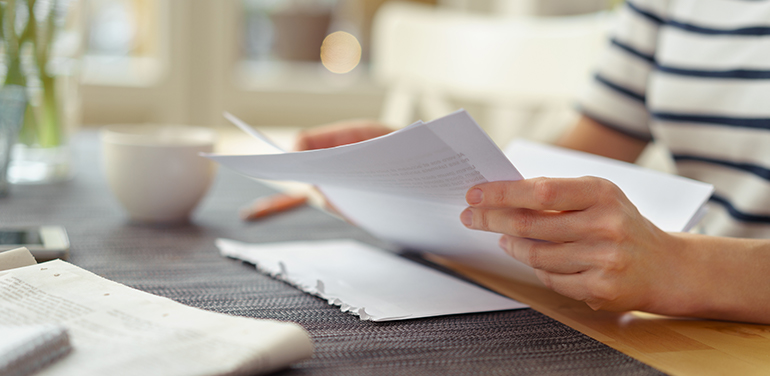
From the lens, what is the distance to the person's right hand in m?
0.72

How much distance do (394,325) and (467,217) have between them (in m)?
0.09

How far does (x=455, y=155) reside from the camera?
382mm

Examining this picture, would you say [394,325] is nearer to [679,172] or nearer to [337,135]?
[337,135]

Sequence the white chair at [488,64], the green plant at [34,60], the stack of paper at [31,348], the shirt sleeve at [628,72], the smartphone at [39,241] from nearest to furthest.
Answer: the stack of paper at [31,348], the smartphone at [39,241], the green plant at [34,60], the shirt sleeve at [628,72], the white chair at [488,64]

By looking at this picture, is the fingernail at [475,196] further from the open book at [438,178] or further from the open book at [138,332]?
the open book at [138,332]

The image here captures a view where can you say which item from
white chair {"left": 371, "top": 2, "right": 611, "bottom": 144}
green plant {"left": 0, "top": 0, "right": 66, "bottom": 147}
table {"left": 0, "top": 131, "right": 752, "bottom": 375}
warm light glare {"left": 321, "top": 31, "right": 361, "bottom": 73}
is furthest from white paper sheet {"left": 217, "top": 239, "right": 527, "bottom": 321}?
warm light glare {"left": 321, "top": 31, "right": 361, "bottom": 73}

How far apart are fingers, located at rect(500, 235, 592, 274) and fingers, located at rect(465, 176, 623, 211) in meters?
0.03

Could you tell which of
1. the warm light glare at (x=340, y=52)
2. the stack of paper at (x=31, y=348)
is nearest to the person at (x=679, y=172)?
the stack of paper at (x=31, y=348)

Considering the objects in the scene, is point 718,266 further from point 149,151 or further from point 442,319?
point 149,151

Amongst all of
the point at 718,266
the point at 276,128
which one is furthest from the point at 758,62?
the point at 276,128

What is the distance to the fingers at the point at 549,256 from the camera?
17.4 inches

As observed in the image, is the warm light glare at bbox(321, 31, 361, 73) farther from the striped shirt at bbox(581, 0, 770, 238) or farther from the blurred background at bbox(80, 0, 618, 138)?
the striped shirt at bbox(581, 0, 770, 238)

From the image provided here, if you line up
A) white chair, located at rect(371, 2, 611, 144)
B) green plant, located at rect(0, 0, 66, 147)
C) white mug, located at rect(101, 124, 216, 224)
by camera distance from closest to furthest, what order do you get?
white mug, located at rect(101, 124, 216, 224) < green plant, located at rect(0, 0, 66, 147) < white chair, located at rect(371, 2, 611, 144)

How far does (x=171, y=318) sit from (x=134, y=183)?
36cm
